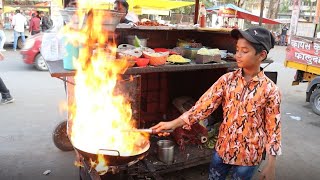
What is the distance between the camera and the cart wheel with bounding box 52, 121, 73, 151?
16.1ft

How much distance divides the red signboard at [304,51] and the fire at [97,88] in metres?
6.25

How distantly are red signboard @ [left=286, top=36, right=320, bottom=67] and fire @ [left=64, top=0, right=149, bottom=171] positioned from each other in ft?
20.5

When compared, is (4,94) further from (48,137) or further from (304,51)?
(304,51)

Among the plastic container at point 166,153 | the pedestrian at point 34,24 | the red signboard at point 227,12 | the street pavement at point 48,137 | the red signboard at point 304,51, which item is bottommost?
the street pavement at point 48,137

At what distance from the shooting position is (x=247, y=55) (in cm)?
238

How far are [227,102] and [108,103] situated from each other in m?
1.25

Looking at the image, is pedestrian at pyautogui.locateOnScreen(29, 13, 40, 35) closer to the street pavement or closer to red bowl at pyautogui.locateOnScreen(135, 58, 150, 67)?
the street pavement

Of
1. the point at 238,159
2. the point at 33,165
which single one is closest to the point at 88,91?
the point at 238,159

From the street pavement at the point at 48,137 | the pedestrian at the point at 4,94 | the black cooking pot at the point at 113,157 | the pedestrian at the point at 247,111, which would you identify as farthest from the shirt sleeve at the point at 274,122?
the pedestrian at the point at 4,94

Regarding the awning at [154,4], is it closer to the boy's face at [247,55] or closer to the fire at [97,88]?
the fire at [97,88]

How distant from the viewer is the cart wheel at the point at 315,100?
7.65 metres

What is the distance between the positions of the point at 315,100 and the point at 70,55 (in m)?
6.94

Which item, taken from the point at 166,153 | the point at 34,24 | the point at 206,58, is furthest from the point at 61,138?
the point at 34,24

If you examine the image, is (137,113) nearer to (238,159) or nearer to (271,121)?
(238,159)
